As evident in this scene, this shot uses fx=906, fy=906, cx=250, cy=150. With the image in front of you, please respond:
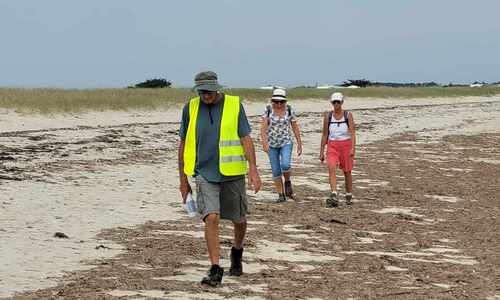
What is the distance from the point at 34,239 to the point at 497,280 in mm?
4541

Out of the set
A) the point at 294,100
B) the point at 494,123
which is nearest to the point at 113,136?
the point at 494,123

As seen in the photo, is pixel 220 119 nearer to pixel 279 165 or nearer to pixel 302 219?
pixel 302 219

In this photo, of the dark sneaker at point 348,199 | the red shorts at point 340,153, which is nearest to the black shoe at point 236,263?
the red shorts at point 340,153

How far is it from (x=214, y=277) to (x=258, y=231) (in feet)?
9.69

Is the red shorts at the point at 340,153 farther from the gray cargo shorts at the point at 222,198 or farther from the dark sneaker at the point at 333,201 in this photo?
the gray cargo shorts at the point at 222,198

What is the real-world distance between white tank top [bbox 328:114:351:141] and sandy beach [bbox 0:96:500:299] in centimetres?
98

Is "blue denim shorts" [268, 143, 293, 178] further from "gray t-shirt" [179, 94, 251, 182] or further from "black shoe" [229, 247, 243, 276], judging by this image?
"gray t-shirt" [179, 94, 251, 182]

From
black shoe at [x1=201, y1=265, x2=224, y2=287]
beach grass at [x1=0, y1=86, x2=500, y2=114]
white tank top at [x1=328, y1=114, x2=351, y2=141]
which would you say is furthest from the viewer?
beach grass at [x1=0, y1=86, x2=500, y2=114]

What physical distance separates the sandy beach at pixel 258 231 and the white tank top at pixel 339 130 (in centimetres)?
98

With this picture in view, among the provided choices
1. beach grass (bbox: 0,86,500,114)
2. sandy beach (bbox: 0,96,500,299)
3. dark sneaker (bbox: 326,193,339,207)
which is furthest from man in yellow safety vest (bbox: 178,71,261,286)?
beach grass (bbox: 0,86,500,114)

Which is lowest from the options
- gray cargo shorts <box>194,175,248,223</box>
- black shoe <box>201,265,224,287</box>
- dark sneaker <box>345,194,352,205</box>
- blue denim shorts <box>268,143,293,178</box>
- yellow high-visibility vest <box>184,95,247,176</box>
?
dark sneaker <box>345,194,352,205</box>

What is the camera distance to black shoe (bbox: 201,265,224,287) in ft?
24.0

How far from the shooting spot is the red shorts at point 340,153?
41.5ft

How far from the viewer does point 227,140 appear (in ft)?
24.6
